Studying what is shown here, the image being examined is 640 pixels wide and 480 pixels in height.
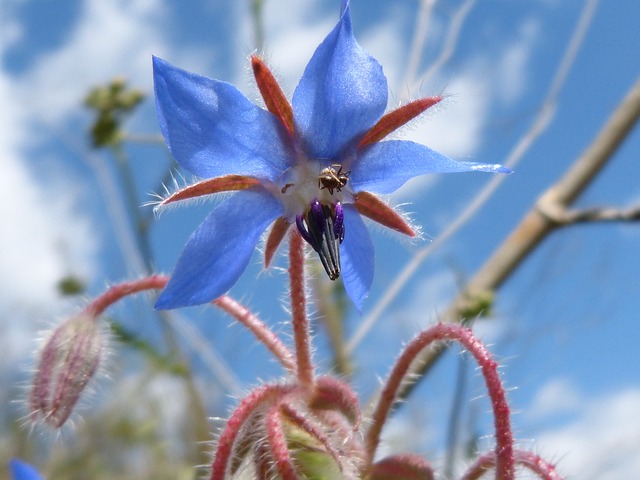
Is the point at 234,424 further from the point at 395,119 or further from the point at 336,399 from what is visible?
the point at 395,119

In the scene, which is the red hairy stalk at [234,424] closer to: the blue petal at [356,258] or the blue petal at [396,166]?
the blue petal at [356,258]

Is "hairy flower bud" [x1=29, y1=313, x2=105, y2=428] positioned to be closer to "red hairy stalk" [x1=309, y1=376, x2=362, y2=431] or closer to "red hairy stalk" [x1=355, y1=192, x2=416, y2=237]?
"red hairy stalk" [x1=309, y1=376, x2=362, y2=431]

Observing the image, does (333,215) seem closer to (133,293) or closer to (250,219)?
(250,219)

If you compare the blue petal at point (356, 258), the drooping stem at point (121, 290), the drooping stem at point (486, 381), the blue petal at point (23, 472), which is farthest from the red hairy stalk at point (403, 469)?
the blue petal at point (23, 472)

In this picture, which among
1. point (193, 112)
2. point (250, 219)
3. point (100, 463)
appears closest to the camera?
point (193, 112)

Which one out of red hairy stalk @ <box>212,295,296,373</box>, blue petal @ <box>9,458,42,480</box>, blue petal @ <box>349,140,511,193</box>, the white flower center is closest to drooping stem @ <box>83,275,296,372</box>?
red hairy stalk @ <box>212,295,296,373</box>

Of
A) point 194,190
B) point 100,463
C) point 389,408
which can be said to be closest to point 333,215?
point 194,190
